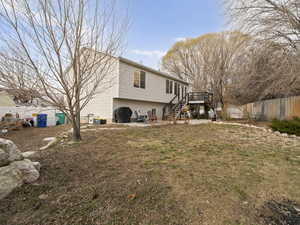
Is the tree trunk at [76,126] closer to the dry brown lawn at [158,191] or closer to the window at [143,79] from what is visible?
the dry brown lawn at [158,191]

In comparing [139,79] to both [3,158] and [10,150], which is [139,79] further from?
[3,158]

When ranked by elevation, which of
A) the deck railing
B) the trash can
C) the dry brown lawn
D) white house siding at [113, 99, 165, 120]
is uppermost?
the deck railing

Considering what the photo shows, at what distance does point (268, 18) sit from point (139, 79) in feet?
27.0

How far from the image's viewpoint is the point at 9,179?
2.11 meters

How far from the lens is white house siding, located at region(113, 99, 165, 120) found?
1099cm

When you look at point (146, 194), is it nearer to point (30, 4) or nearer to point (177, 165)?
point (177, 165)

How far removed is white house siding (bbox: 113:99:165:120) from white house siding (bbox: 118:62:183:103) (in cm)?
58

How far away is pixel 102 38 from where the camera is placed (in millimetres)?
4887

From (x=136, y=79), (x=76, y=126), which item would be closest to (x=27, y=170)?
(x=76, y=126)

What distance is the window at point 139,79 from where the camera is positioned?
37.8 ft

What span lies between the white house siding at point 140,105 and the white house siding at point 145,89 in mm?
585

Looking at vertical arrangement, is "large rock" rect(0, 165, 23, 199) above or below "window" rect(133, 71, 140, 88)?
below

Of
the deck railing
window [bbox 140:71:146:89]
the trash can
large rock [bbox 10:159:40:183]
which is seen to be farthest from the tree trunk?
the deck railing

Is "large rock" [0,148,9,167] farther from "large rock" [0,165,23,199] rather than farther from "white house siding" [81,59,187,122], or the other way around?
"white house siding" [81,59,187,122]
